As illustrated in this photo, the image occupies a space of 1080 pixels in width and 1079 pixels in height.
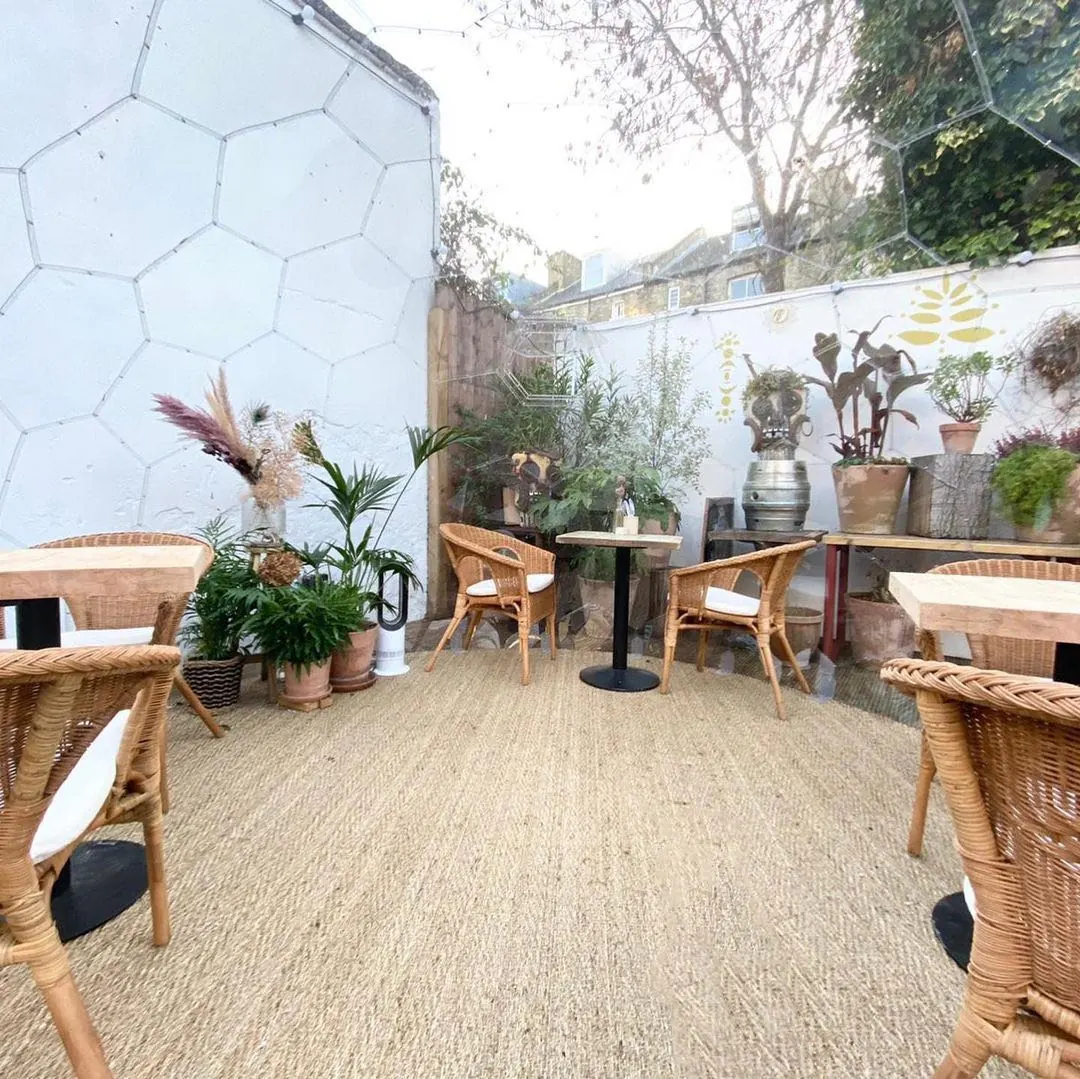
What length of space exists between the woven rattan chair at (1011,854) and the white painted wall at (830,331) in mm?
3056

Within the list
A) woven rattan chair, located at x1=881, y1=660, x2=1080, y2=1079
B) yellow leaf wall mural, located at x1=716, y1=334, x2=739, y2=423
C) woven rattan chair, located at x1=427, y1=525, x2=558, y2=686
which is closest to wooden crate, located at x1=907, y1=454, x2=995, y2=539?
yellow leaf wall mural, located at x1=716, y1=334, x2=739, y2=423

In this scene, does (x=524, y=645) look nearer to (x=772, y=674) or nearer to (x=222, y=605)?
(x=772, y=674)

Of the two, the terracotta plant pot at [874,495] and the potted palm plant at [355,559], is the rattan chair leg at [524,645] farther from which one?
the terracotta plant pot at [874,495]

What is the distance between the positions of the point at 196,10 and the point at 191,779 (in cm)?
325

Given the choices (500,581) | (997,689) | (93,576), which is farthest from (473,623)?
(997,689)

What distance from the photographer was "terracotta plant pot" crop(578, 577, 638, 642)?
12.3 ft

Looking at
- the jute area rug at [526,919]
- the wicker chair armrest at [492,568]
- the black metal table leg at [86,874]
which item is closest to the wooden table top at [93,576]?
the black metal table leg at [86,874]

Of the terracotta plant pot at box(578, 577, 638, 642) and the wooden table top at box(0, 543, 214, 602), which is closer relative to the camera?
the wooden table top at box(0, 543, 214, 602)

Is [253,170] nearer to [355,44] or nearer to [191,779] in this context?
[355,44]

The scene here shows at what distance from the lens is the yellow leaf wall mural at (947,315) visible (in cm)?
327

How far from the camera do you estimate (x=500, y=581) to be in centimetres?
295

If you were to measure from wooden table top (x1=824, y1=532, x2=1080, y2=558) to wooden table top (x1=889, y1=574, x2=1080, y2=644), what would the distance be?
1.85 m

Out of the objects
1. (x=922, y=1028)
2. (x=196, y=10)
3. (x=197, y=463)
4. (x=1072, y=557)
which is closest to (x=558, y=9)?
(x=196, y=10)

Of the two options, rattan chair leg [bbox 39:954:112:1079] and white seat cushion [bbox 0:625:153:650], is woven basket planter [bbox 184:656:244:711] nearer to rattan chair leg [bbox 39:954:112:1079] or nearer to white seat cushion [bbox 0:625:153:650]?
white seat cushion [bbox 0:625:153:650]
